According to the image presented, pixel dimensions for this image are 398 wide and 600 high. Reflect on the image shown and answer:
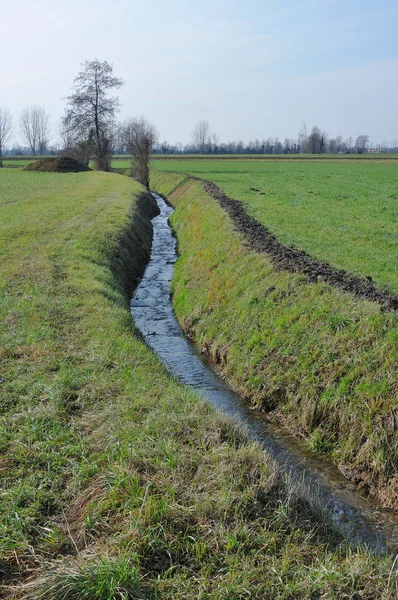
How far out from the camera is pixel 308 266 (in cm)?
1308

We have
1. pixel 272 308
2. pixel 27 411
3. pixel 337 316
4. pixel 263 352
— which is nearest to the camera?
pixel 27 411

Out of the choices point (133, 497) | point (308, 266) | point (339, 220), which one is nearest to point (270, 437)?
point (133, 497)

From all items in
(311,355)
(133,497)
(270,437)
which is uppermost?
(311,355)

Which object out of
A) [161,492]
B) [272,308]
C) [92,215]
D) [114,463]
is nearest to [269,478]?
[161,492]

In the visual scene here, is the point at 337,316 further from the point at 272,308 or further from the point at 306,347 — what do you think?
the point at 272,308

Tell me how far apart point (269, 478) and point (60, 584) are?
274 cm

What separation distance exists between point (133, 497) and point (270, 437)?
402cm

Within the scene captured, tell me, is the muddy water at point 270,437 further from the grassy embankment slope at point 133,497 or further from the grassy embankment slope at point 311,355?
the grassy embankment slope at point 133,497

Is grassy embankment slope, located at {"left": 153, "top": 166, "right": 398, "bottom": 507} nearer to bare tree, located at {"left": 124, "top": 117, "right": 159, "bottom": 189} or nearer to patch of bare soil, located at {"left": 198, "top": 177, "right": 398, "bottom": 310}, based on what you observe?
patch of bare soil, located at {"left": 198, "top": 177, "right": 398, "bottom": 310}

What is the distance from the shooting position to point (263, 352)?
35.2 feet

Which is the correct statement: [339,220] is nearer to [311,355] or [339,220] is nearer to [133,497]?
[311,355]

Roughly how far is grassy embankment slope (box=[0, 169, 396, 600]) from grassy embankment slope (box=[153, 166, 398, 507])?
1.93 m

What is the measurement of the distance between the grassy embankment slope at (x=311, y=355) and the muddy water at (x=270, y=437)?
10.6 inches

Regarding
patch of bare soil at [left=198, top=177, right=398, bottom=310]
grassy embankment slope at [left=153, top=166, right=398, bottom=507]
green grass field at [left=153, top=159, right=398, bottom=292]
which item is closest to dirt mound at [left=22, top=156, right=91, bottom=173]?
green grass field at [left=153, top=159, right=398, bottom=292]
